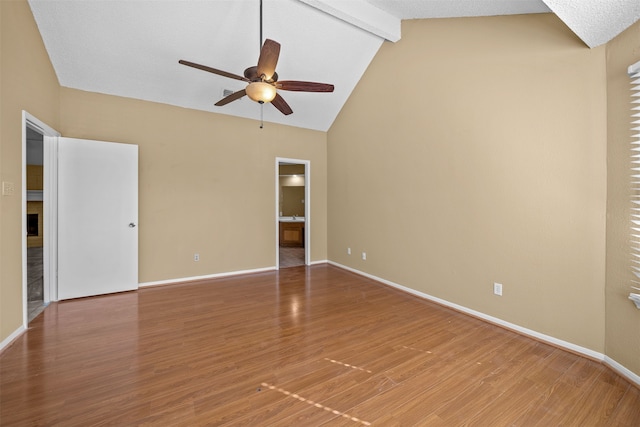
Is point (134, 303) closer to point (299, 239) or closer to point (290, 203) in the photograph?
point (299, 239)

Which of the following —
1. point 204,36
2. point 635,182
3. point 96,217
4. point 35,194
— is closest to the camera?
point 635,182

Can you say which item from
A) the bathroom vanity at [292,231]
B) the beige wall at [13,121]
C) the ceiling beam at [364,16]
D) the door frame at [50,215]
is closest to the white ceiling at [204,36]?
the ceiling beam at [364,16]

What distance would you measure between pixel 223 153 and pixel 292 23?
224 cm

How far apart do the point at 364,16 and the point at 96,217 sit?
438cm

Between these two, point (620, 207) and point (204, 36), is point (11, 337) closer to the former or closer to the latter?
point (204, 36)

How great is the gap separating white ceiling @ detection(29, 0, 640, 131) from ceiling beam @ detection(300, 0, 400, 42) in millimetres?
12

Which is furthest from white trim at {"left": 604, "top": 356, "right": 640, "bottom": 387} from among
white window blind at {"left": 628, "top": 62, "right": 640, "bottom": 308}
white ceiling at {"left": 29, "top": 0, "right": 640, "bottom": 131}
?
white ceiling at {"left": 29, "top": 0, "right": 640, "bottom": 131}

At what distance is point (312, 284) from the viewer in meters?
4.29

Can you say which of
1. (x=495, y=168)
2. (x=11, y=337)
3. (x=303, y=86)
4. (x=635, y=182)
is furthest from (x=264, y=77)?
(x=11, y=337)

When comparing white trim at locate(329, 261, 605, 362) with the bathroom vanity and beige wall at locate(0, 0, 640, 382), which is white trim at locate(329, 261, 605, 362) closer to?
beige wall at locate(0, 0, 640, 382)

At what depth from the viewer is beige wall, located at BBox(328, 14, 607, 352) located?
7.49 feet

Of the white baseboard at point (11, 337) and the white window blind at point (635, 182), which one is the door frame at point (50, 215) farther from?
the white window blind at point (635, 182)

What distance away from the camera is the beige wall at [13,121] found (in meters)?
2.35

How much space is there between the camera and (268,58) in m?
2.19
